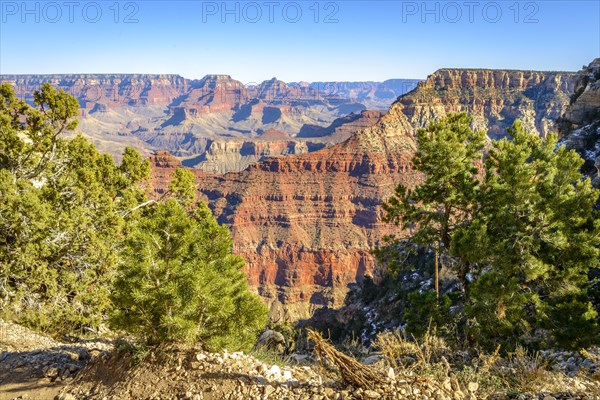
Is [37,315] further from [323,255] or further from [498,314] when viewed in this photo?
[323,255]

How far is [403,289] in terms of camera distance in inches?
1395

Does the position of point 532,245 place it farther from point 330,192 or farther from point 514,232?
point 330,192

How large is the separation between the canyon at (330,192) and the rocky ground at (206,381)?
98236 millimetres

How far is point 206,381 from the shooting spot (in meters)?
6.43

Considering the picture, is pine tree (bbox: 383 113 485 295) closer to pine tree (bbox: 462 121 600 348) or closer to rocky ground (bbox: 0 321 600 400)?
pine tree (bbox: 462 121 600 348)

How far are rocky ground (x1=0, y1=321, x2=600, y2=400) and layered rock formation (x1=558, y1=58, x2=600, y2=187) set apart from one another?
2291cm

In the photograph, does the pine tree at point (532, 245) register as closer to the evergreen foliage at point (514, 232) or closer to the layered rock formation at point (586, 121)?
the evergreen foliage at point (514, 232)

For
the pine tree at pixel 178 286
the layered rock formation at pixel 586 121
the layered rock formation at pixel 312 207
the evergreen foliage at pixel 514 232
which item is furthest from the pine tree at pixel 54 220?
the layered rock formation at pixel 312 207

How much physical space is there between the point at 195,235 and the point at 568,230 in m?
11.1

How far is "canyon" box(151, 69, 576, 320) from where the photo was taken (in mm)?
114375

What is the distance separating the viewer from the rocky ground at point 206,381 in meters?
5.70

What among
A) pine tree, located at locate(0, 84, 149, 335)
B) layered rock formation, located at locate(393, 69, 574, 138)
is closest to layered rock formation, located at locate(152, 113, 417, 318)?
layered rock formation, located at locate(393, 69, 574, 138)

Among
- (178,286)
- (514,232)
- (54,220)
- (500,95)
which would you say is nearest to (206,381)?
(178,286)

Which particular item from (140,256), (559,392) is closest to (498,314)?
(559,392)
